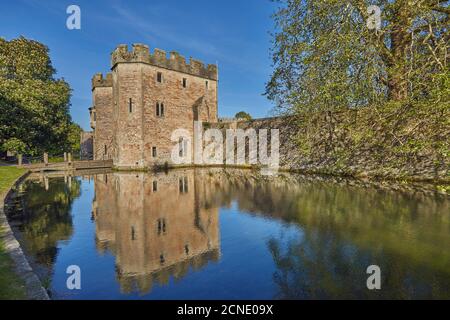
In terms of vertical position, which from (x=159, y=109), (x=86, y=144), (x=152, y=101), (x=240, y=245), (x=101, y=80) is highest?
(x=101, y=80)

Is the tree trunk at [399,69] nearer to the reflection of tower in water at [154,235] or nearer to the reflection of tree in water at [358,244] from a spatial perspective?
the reflection of tree in water at [358,244]

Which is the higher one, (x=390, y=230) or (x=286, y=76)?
(x=286, y=76)

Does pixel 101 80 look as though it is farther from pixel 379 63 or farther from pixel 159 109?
pixel 379 63

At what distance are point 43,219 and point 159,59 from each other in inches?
833

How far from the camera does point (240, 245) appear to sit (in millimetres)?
6535

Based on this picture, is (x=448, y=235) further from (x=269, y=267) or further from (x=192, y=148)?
(x=192, y=148)

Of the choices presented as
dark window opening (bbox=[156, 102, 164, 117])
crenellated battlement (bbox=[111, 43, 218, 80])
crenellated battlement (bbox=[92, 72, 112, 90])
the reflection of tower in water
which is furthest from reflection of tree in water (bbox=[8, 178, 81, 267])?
crenellated battlement (bbox=[92, 72, 112, 90])

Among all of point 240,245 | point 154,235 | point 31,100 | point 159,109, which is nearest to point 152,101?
point 159,109

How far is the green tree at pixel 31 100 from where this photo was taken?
1024 inches

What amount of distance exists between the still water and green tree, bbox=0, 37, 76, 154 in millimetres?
19058

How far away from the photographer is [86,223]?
8.40m
